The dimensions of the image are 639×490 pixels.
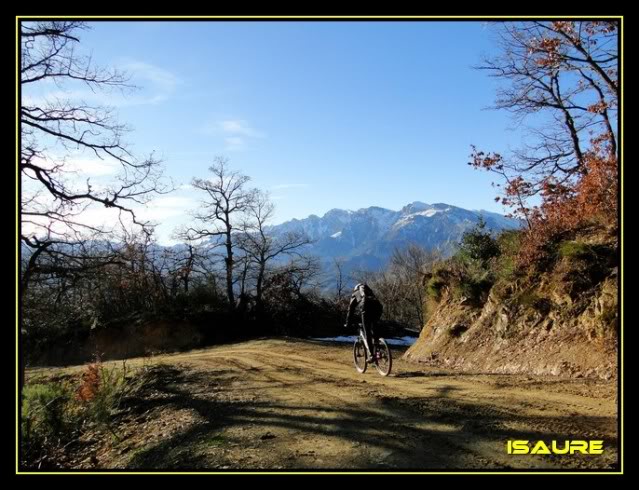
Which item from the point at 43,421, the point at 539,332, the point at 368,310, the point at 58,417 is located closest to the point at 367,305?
the point at 368,310

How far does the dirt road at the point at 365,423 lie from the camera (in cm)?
515

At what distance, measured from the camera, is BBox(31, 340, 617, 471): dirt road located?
203 inches

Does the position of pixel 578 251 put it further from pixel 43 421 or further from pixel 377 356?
pixel 43 421

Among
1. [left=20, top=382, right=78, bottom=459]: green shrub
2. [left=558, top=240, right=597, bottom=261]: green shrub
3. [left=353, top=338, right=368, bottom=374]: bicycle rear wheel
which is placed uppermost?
[left=558, top=240, right=597, bottom=261]: green shrub

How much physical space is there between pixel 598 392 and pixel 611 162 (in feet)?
24.1

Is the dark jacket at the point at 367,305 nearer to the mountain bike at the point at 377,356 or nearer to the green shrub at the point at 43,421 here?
the mountain bike at the point at 377,356

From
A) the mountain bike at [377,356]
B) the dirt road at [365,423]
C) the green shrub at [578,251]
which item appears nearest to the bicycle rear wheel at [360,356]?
the mountain bike at [377,356]

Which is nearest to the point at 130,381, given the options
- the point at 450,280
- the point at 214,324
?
the point at 450,280

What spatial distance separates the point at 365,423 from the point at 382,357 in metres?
4.91

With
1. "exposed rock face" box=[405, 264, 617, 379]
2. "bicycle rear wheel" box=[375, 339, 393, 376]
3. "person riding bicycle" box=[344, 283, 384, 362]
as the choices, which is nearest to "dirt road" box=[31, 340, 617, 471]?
"bicycle rear wheel" box=[375, 339, 393, 376]

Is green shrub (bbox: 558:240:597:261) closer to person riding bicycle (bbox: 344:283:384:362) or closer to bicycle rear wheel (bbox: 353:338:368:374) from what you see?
person riding bicycle (bbox: 344:283:384:362)

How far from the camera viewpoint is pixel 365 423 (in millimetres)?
6512

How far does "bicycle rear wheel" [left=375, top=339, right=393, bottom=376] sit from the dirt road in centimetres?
37
